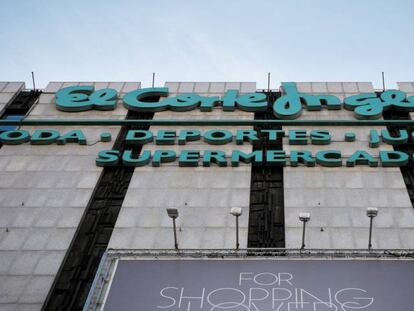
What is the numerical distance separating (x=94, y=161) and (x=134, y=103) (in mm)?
6150

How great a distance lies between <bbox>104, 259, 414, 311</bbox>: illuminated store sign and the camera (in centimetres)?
2259

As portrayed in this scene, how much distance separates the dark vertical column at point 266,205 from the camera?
31.3m

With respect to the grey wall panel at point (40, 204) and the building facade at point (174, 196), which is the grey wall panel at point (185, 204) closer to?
the building facade at point (174, 196)

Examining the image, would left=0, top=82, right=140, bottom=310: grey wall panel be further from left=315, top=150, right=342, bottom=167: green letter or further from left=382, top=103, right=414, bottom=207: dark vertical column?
left=382, top=103, right=414, bottom=207: dark vertical column

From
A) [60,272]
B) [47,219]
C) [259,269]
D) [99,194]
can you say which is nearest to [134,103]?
[99,194]

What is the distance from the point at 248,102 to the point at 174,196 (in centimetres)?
1006

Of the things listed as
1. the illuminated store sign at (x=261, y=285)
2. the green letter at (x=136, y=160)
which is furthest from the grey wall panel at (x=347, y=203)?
the green letter at (x=136, y=160)

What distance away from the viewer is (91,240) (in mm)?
31906

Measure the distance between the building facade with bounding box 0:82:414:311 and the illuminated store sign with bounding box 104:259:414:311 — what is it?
1.62 ft

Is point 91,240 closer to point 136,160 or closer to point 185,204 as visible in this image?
point 185,204

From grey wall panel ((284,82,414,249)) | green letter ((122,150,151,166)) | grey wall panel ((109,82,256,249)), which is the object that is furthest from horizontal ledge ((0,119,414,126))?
green letter ((122,150,151,166))

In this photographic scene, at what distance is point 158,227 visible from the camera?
32062mm

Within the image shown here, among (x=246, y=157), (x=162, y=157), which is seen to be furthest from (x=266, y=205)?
(x=162, y=157)

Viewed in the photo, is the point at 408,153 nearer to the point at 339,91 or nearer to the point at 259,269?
the point at 339,91
